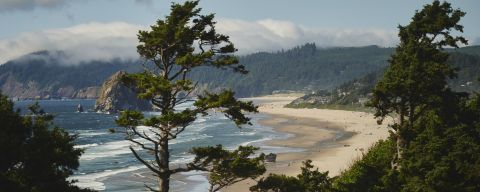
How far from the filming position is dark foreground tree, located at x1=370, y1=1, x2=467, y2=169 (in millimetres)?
23422

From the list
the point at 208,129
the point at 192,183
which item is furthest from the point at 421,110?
the point at 208,129

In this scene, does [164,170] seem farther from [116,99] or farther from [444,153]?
Result: [116,99]

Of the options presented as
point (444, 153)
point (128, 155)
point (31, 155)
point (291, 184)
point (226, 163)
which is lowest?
point (128, 155)

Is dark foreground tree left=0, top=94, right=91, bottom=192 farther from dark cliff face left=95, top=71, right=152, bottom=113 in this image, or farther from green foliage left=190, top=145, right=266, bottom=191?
dark cliff face left=95, top=71, right=152, bottom=113

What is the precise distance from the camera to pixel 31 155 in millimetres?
16984

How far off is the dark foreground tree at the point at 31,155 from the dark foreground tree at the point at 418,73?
1463 centimetres

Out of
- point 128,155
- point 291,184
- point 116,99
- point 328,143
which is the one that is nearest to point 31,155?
point 291,184

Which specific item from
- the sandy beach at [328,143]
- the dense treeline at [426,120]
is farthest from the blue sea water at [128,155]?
the dense treeline at [426,120]

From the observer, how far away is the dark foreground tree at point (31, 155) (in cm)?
1661

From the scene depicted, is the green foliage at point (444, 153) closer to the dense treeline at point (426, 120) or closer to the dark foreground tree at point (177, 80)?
the dense treeline at point (426, 120)

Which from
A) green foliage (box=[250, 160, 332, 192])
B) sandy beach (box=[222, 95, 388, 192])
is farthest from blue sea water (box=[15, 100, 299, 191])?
green foliage (box=[250, 160, 332, 192])

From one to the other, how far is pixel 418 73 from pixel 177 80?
1317 centimetres

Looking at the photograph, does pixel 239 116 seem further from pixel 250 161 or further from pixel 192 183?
pixel 192 183

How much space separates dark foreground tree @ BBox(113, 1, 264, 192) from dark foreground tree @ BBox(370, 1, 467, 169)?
9.69 metres
